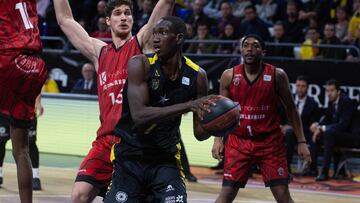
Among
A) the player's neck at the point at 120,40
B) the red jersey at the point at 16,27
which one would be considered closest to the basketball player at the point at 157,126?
the player's neck at the point at 120,40

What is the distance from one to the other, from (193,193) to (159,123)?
5.54m

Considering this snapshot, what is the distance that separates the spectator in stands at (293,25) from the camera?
51.6ft

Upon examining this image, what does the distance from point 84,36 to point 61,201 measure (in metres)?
3.28

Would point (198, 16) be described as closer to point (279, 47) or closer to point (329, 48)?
point (279, 47)

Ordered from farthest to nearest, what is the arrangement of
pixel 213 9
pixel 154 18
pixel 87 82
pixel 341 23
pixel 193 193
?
1. pixel 213 9
2. pixel 87 82
3. pixel 341 23
4. pixel 193 193
5. pixel 154 18

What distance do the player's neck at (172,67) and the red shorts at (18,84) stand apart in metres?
1.87

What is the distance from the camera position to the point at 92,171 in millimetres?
6723

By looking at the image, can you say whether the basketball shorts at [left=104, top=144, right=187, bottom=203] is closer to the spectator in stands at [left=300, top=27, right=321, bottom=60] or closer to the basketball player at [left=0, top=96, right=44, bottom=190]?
the basketball player at [left=0, top=96, right=44, bottom=190]

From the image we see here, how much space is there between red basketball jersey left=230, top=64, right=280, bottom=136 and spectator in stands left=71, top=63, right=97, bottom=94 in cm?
705

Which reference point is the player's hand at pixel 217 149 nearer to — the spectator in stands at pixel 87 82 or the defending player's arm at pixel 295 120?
the defending player's arm at pixel 295 120

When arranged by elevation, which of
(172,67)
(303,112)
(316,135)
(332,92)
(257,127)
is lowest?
(316,135)

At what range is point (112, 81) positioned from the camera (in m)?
6.84

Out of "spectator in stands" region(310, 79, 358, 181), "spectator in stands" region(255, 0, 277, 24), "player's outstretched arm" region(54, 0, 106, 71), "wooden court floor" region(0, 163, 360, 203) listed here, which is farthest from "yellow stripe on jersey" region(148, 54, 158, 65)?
→ "spectator in stands" region(255, 0, 277, 24)

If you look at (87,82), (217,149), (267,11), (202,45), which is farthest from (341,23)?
(217,149)
